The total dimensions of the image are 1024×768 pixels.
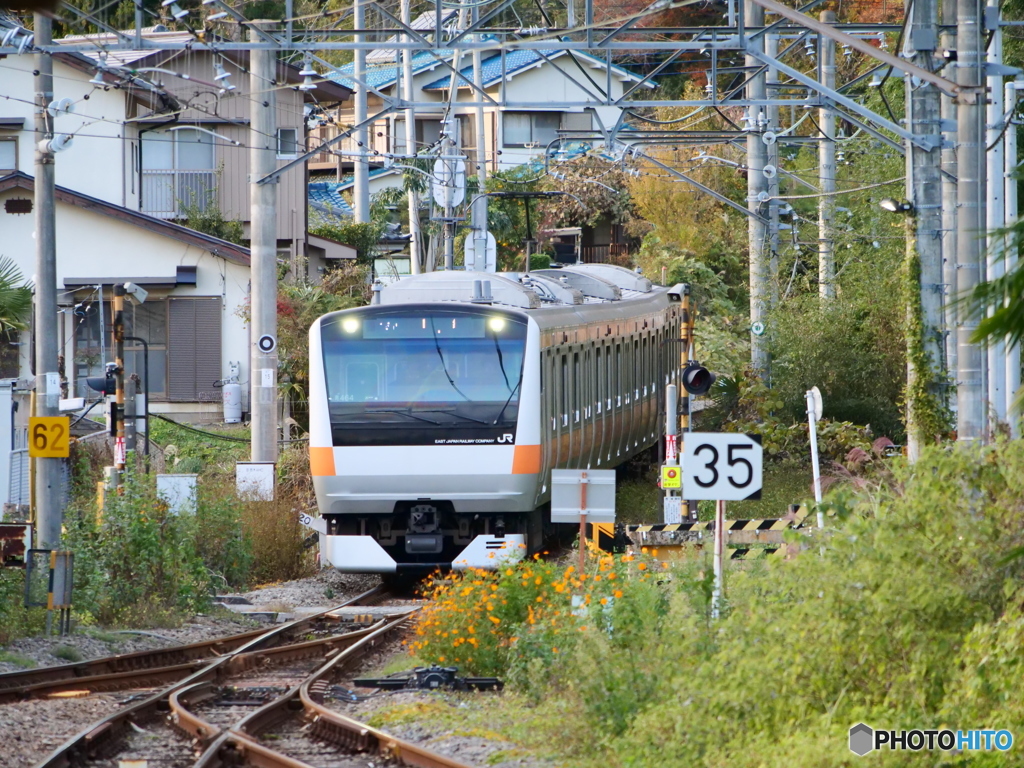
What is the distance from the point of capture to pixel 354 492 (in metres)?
17.8

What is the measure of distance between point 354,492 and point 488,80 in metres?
41.7

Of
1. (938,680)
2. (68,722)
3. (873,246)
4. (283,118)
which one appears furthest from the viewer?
(283,118)

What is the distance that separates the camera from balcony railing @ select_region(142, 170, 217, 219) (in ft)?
123

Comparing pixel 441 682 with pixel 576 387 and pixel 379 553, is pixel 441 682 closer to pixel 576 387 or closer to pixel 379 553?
pixel 379 553

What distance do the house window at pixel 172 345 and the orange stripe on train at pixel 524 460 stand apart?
57.1 ft

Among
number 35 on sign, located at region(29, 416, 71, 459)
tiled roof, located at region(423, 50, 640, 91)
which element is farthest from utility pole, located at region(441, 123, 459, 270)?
tiled roof, located at region(423, 50, 640, 91)

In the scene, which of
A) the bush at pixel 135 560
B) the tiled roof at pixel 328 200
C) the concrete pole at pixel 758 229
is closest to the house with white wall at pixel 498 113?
the tiled roof at pixel 328 200

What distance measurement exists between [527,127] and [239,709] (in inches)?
1880

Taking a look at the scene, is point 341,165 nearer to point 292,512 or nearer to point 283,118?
point 283,118

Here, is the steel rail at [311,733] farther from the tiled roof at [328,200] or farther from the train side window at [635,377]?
the tiled roof at [328,200]

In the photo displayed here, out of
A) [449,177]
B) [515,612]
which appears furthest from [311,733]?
[449,177]

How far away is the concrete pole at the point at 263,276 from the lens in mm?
23062

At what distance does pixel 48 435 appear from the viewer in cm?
1619

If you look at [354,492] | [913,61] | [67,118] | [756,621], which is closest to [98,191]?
[67,118]
